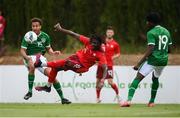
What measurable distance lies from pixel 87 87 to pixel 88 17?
7316 millimetres

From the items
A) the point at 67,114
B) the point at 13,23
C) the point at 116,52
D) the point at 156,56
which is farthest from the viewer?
the point at 13,23

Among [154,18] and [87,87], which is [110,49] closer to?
[87,87]

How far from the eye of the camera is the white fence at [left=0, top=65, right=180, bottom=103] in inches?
938

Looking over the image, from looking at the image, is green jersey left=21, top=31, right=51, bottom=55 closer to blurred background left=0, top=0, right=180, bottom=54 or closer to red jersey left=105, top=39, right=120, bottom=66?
red jersey left=105, top=39, right=120, bottom=66

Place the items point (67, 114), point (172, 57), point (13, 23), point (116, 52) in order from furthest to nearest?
point (13, 23) < point (172, 57) < point (116, 52) < point (67, 114)

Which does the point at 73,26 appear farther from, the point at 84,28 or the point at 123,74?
the point at 123,74

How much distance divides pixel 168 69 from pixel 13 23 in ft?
28.8

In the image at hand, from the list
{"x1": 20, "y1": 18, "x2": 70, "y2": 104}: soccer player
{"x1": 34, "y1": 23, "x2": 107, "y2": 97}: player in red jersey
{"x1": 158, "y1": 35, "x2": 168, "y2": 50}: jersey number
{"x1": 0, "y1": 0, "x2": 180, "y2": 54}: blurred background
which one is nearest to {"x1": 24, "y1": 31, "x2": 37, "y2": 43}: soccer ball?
{"x1": 20, "y1": 18, "x2": 70, "y2": 104}: soccer player

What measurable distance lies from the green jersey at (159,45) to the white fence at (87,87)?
406 centimetres

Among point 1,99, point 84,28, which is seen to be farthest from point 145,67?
point 84,28

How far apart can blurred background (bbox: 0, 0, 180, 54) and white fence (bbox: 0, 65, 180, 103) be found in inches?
238

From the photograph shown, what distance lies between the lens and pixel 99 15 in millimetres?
30969

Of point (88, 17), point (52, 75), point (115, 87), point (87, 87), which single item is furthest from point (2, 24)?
point (52, 75)

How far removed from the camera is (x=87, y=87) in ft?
78.8
